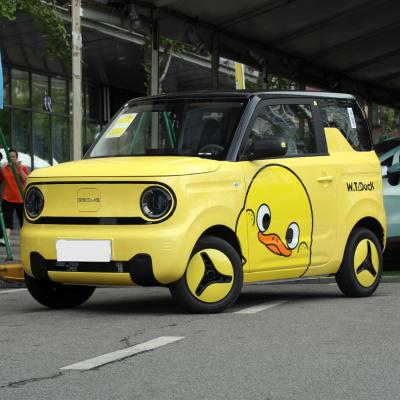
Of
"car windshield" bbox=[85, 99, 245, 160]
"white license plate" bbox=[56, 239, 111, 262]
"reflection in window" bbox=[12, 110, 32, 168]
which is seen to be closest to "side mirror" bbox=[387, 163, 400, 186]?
"car windshield" bbox=[85, 99, 245, 160]

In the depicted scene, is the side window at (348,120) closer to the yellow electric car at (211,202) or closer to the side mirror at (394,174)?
the yellow electric car at (211,202)

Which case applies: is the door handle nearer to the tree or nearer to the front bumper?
the front bumper

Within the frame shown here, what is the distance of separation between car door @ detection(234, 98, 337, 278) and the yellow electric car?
0.01 metres

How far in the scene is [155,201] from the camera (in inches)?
342

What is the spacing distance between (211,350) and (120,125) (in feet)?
11.6

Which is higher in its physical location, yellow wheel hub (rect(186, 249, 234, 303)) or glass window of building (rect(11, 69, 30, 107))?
glass window of building (rect(11, 69, 30, 107))

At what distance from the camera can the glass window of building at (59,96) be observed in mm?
35938

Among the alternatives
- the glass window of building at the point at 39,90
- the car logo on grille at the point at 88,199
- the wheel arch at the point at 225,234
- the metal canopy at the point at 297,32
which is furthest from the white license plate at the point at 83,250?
the glass window of building at the point at 39,90

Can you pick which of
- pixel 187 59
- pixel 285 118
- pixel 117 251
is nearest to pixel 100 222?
pixel 117 251

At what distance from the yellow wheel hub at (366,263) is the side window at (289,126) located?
1025mm

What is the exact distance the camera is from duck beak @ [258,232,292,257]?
9461mm

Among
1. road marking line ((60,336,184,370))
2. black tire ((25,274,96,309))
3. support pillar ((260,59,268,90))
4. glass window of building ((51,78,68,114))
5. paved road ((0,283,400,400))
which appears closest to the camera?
paved road ((0,283,400,400))

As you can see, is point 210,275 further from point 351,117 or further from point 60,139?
point 60,139

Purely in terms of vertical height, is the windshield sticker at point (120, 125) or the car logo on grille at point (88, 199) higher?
the windshield sticker at point (120, 125)
